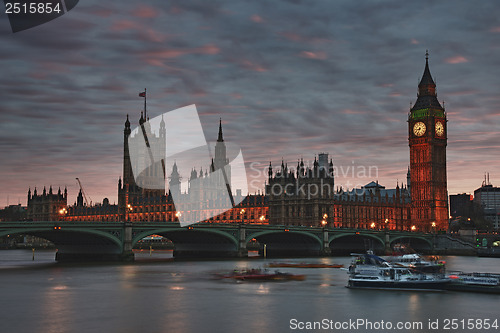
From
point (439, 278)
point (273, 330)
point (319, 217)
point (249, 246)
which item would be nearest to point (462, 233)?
point (319, 217)

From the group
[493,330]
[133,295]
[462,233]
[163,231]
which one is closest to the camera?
[493,330]

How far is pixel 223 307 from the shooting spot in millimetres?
49938

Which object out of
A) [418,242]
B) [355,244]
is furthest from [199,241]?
[418,242]

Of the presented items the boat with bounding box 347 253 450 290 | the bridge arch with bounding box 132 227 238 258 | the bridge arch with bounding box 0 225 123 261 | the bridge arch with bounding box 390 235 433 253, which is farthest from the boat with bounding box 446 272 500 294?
the bridge arch with bounding box 390 235 433 253

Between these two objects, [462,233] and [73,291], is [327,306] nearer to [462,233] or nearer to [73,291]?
[73,291]

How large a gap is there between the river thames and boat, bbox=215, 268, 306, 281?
3.30 meters

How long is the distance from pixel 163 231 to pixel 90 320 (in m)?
58.6

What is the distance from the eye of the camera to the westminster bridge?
93.9 m

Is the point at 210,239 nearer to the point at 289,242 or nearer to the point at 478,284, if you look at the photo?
the point at 289,242

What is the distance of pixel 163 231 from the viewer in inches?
4033

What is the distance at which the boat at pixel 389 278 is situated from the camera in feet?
192

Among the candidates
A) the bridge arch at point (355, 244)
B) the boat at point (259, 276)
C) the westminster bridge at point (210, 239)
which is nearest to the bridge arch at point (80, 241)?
the westminster bridge at point (210, 239)

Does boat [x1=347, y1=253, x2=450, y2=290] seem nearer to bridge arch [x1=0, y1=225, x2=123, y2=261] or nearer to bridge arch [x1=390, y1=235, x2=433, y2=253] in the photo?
bridge arch [x1=0, y1=225, x2=123, y2=261]

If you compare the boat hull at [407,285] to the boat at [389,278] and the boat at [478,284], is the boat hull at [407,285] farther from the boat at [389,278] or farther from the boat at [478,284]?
the boat at [478,284]
